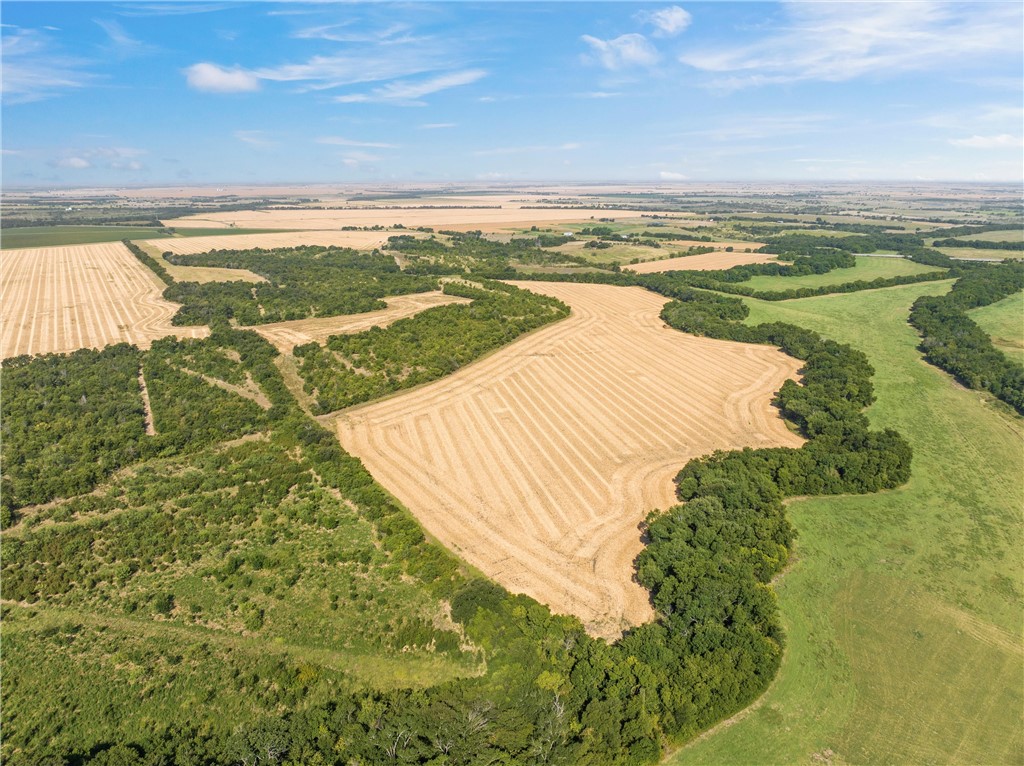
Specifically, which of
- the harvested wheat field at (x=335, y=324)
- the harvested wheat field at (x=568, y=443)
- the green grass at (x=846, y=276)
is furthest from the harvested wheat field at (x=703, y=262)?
the harvested wheat field at (x=335, y=324)

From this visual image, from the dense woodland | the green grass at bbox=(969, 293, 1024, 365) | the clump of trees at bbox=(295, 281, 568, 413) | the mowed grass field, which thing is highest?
the clump of trees at bbox=(295, 281, 568, 413)

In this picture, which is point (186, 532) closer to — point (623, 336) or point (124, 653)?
point (124, 653)

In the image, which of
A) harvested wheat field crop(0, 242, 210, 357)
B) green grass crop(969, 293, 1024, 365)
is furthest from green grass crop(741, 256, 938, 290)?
harvested wheat field crop(0, 242, 210, 357)

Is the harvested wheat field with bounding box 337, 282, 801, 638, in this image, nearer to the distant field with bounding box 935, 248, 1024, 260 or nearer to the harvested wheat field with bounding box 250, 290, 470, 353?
the harvested wheat field with bounding box 250, 290, 470, 353

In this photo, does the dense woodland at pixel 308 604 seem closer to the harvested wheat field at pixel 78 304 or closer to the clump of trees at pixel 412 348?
the clump of trees at pixel 412 348

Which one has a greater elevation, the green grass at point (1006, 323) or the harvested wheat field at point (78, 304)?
the harvested wheat field at point (78, 304)

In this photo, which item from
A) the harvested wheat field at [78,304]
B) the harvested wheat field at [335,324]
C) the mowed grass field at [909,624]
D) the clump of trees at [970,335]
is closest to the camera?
the mowed grass field at [909,624]
